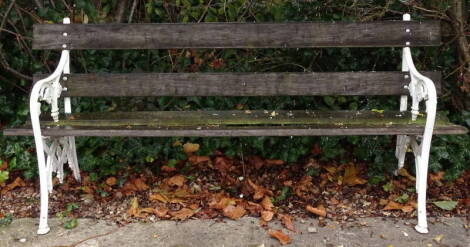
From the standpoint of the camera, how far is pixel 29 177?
370cm

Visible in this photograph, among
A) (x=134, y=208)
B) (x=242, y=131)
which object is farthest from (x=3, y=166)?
(x=242, y=131)

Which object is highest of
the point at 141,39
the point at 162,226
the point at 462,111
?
the point at 141,39

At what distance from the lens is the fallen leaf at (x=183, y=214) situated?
3.18 m

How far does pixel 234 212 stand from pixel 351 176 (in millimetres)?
1014

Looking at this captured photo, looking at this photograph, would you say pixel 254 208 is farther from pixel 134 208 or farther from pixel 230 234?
pixel 134 208

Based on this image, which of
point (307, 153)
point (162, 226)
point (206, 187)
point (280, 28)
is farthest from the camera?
point (307, 153)

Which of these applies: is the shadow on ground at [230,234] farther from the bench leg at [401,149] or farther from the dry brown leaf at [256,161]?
the dry brown leaf at [256,161]

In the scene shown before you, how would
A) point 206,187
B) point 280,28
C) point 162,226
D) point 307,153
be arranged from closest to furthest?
point 162,226, point 280,28, point 206,187, point 307,153

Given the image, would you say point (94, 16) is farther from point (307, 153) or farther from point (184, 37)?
point (307, 153)

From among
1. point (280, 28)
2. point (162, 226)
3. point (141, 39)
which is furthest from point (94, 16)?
point (162, 226)

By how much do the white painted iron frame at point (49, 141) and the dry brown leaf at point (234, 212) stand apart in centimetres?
107

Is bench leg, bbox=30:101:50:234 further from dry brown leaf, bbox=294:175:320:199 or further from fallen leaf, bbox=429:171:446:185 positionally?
fallen leaf, bbox=429:171:446:185

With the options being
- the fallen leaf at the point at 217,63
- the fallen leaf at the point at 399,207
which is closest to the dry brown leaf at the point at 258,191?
the fallen leaf at the point at 399,207

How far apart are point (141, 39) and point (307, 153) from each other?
1544mm
